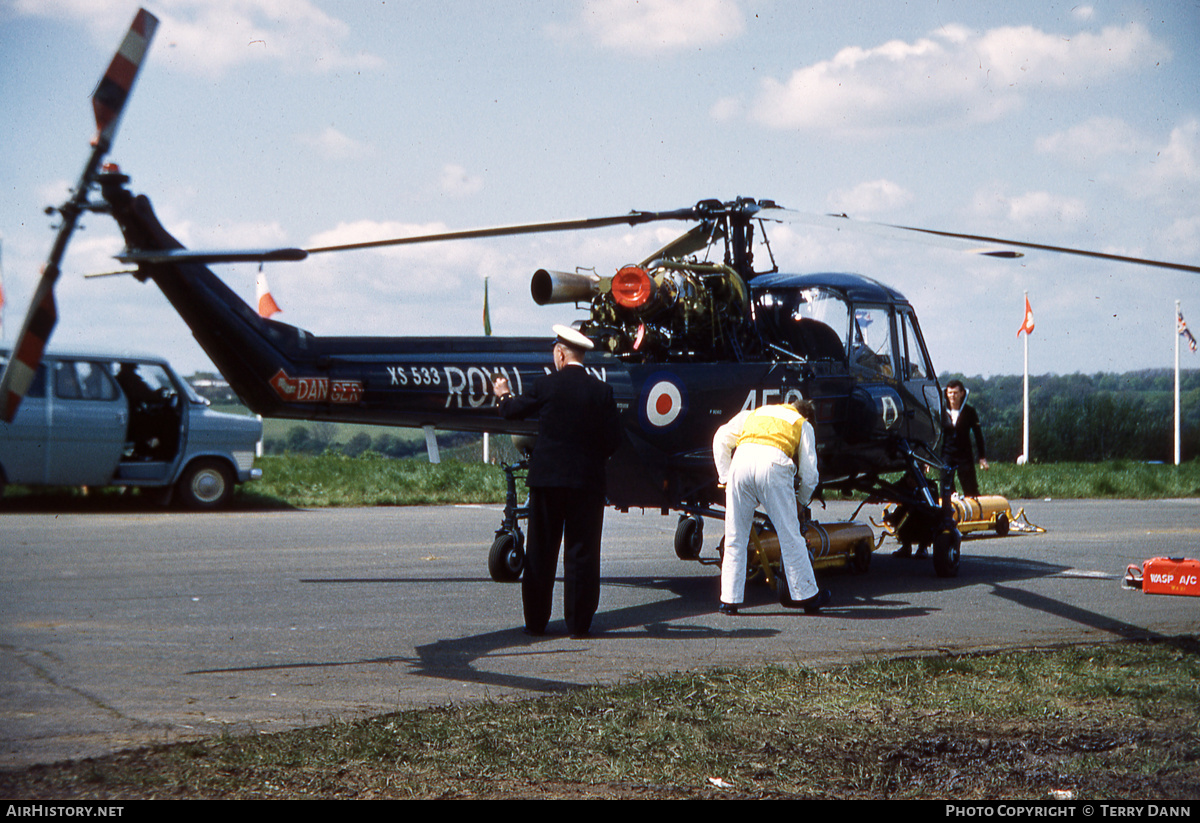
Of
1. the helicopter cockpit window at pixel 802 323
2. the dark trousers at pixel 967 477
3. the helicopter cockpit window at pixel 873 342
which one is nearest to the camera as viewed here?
the helicopter cockpit window at pixel 802 323

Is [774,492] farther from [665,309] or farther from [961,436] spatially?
[961,436]

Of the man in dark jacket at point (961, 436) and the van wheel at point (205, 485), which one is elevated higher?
the man in dark jacket at point (961, 436)

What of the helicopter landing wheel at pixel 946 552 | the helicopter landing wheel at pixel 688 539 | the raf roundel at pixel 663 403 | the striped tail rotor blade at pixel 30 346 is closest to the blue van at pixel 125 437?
the raf roundel at pixel 663 403

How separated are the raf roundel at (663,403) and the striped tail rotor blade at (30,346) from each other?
591 centimetres

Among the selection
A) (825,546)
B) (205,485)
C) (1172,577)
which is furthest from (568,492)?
(205,485)

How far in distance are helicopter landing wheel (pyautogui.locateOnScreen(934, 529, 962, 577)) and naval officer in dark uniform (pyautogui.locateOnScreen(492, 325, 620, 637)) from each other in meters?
4.42

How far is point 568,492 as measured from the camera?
752 centimetres

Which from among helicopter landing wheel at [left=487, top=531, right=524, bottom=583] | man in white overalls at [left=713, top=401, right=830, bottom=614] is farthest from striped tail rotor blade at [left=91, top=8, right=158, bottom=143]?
helicopter landing wheel at [left=487, top=531, right=524, bottom=583]

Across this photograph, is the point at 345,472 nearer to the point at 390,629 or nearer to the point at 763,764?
the point at 390,629

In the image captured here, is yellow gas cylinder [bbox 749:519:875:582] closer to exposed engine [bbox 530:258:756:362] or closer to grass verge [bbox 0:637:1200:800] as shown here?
exposed engine [bbox 530:258:756:362]

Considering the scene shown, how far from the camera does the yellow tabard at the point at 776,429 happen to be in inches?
342

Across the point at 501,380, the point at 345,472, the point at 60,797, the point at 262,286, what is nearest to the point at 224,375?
the point at 262,286

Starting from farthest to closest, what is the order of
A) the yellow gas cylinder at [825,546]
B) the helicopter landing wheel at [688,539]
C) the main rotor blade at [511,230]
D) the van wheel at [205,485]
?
1. the van wheel at [205,485]
2. the helicopter landing wheel at [688,539]
3. the yellow gas cylinder at [825,546]
4. the main rotor blade at [511,230]

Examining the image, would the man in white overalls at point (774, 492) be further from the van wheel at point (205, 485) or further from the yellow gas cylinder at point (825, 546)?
the van wheel at point (205, 485)
